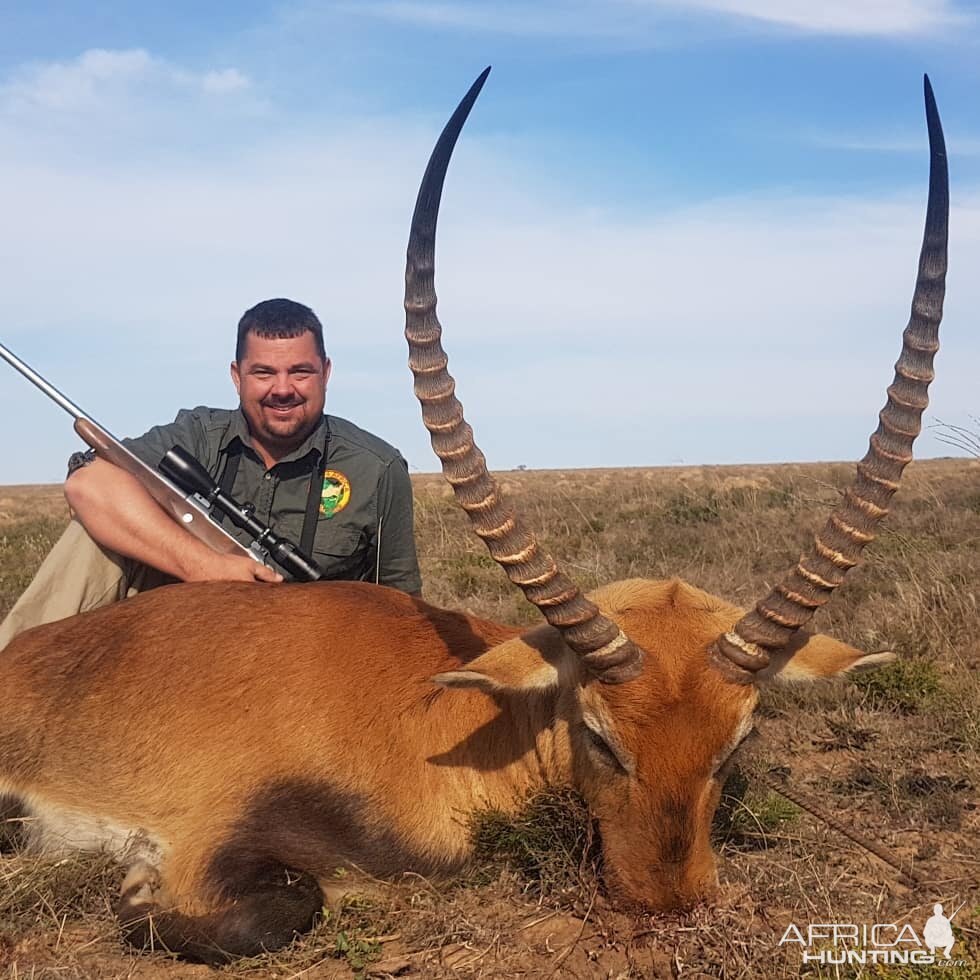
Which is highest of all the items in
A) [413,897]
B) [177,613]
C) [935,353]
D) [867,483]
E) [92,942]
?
[935,353]

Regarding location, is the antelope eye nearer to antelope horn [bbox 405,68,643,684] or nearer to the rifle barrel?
antelope horn [bbox 405,68,643,684]

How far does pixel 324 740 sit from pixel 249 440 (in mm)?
2935

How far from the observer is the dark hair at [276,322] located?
691 cm

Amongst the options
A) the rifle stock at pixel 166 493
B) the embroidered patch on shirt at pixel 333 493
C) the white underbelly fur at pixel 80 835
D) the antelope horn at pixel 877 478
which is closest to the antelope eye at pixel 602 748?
the antelope horn at pixel 877 478

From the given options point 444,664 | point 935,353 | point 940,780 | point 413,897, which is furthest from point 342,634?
point 940,780

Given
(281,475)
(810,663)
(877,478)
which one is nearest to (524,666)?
(810,663)

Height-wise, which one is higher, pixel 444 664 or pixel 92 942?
pixel 444 664

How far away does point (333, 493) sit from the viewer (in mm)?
6898

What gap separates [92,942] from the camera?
Answer: 4.21 meters

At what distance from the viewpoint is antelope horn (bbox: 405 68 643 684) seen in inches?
152

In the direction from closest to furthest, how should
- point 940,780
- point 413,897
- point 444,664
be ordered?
1. point 413,897
2. point 444,664
3. point 940,780

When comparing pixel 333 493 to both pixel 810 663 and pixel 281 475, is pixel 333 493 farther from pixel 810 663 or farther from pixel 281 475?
pixel 810 663

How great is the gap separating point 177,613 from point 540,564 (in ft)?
6.23

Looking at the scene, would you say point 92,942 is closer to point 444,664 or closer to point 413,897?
point 413,897
